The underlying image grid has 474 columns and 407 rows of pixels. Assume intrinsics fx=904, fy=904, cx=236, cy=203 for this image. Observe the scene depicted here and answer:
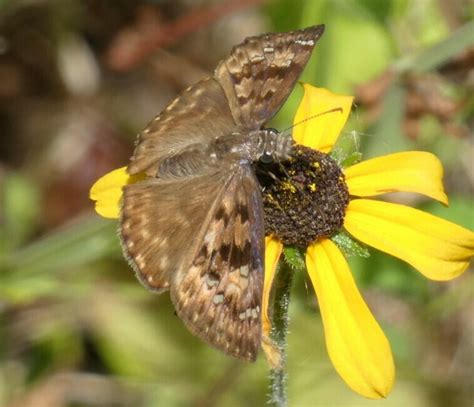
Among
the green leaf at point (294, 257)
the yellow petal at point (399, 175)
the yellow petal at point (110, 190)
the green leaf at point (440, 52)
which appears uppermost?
the yellow petal at point (110, 190)

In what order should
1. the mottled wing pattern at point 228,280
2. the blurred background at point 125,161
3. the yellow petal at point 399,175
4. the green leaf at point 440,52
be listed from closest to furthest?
the mottled wing pattern at point 228,280, the yellow petal at point 399,175, the green leaf at point 440,52, the blurred background at point 125,161

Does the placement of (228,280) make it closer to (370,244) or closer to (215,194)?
(215,194)

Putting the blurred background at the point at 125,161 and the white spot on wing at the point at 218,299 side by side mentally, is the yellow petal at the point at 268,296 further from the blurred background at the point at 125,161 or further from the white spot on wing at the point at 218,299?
the blurred background at the point at 125,161

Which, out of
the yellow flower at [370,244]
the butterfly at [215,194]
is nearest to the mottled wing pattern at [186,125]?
the butterfly at [215,194]

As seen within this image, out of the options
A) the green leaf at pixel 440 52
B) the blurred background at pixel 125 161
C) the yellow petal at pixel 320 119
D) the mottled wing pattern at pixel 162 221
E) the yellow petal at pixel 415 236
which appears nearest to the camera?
the mottled wing pattern at pixel 162 221

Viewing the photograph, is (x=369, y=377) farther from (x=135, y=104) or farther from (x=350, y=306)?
(x=135, y=104)

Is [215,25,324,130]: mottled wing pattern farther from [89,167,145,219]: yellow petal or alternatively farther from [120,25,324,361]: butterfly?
[89,167,145,219]: yellow petal

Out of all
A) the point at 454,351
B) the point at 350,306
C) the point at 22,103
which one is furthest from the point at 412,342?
the point at 22,103
